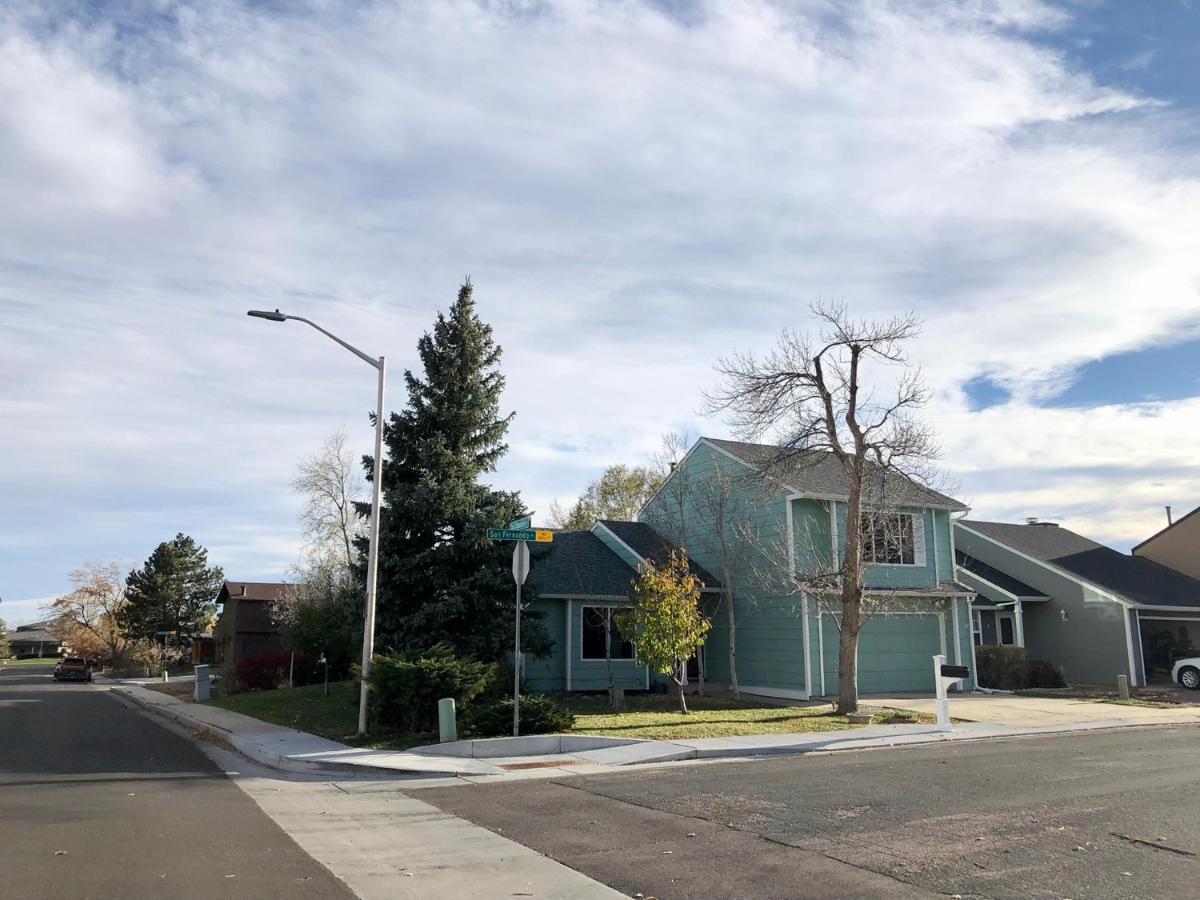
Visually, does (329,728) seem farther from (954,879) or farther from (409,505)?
(954,879)

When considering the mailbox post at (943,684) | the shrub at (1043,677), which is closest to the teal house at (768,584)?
the shrub at (1043,677)

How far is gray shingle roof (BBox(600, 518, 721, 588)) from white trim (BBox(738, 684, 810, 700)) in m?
2.93

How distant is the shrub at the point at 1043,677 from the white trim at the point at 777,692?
8.68m

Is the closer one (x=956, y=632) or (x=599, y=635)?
(x=599, y=635)

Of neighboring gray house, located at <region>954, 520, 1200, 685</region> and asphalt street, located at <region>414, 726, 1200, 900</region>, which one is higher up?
neighboring gray house, located at <region>954, 520, 1200, 685</region>

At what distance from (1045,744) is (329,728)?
43.9 ft

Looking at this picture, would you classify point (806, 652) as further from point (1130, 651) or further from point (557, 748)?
point (1130, 651)

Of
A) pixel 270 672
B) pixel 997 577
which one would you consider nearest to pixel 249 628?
pixel 270 672

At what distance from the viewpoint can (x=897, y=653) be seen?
25.8 meters

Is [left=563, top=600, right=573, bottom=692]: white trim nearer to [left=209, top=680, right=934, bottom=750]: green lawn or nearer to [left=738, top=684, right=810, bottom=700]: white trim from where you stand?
[left=209, top=680, right=934, bottom=750]: green lawn

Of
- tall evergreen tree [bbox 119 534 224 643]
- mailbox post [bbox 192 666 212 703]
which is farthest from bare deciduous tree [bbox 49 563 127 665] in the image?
mailbox post [bbox 192 666 212 703]

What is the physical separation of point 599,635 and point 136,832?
16.2m

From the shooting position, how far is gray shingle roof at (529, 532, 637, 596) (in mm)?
23656

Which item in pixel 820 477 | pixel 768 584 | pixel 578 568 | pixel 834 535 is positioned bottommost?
pixel 768 584
